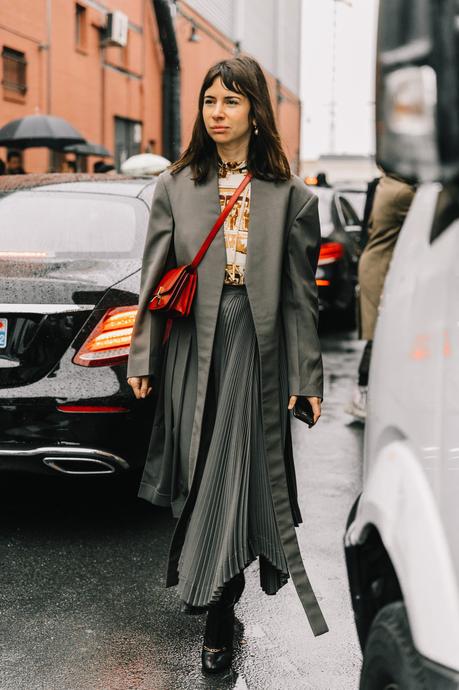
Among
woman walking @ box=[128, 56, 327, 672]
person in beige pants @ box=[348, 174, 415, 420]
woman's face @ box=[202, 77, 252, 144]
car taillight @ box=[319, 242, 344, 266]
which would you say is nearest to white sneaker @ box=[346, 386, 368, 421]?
person in beige pants @ box=[348, 174, 415, 420]

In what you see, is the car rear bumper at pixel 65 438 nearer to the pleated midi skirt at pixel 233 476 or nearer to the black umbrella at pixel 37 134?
the pleated midi skirt at pixel 233 476

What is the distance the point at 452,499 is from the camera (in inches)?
63.4

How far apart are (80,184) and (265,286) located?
8.20 feet

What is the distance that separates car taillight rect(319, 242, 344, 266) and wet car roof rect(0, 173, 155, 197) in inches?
180

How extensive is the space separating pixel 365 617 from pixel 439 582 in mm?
661

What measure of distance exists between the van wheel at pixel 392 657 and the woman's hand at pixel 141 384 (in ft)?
4.71

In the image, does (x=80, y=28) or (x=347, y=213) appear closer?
(x=347, y=213)

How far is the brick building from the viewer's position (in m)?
17.3

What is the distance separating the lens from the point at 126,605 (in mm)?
3682

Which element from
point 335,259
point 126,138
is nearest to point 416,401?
point 335,259

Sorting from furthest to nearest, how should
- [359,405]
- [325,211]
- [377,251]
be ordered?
[325,211] < [359,405] < [377,251]

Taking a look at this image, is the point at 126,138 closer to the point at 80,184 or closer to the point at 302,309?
the point at 80,184

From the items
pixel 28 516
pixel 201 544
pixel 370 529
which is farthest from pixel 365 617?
pixel 28 516

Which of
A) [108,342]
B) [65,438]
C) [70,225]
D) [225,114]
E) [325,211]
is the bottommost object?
[65,438]
